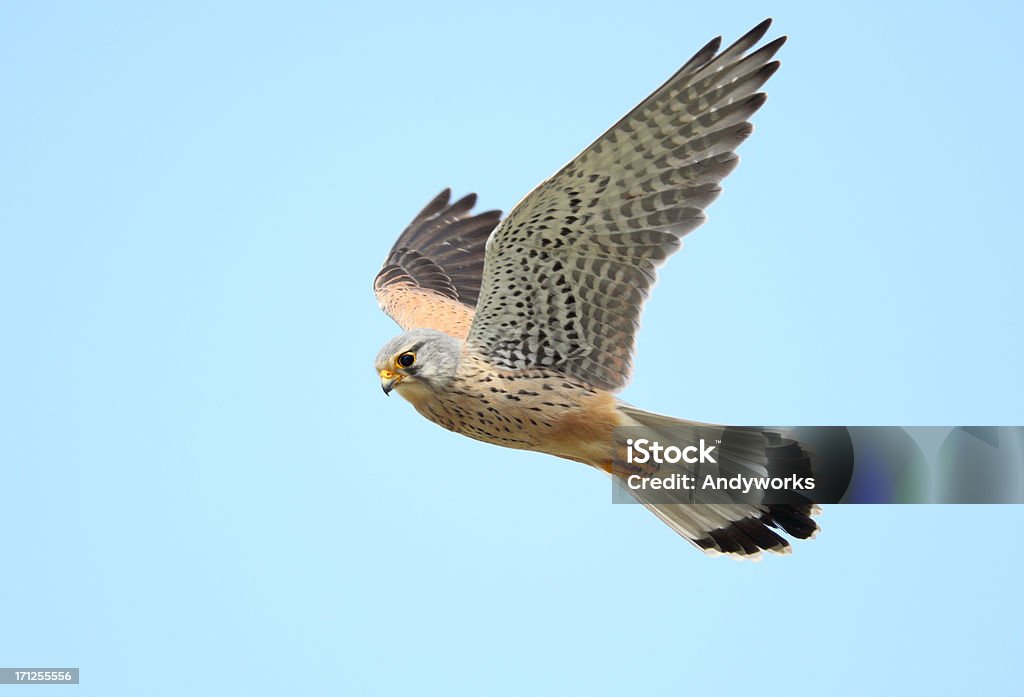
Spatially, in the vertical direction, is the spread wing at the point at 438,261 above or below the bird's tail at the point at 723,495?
above

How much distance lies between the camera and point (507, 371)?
6.50 metres

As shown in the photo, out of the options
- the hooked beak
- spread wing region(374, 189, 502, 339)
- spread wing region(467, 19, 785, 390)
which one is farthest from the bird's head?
spread wing region(374, 189, 502, 339)

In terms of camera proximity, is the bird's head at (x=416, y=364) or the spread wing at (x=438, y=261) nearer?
the bird's head at (x=416, y=364)

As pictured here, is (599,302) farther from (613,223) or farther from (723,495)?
(723,495)

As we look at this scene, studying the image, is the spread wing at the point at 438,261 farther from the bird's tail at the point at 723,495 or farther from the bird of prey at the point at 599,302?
the bird's tail at the point at 723,495

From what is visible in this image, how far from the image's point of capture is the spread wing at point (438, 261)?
324 inches

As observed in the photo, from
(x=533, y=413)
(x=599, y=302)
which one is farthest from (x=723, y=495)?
(x=599, y=302)

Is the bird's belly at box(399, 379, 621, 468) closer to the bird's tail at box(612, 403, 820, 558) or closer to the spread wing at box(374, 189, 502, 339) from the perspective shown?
the bird's tail at box(612, 403, 820, 558)

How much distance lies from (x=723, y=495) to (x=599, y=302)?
1292 millimetres

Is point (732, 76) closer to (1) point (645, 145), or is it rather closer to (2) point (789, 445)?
(1) point (645, 145)

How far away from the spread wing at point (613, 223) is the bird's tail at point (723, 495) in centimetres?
32

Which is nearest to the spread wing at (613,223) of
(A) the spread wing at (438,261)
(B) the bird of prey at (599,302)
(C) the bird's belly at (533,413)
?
(B) the bird of prey at (599,302)

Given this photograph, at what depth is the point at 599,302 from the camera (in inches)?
247

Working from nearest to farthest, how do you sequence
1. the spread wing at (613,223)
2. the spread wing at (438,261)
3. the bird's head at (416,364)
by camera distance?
the spread wing at (613,223)
the bird's head at (416,364)
the spread wing at (438,261)
